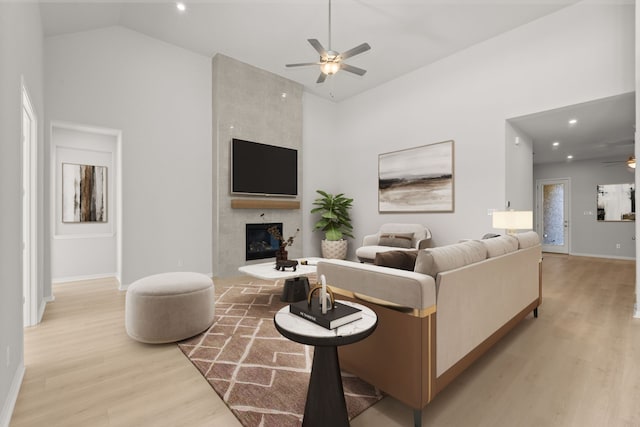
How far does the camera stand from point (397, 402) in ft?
5.50

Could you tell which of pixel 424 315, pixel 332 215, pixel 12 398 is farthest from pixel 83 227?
pixel 424 315

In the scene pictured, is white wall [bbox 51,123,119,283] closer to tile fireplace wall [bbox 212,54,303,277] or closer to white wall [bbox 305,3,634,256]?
tile fireplace wall [bbox 212,54,303,277]

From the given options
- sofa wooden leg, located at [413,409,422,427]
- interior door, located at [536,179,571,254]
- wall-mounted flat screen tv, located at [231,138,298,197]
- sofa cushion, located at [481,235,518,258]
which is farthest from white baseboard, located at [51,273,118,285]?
interior door, located at [536,179,571,254]

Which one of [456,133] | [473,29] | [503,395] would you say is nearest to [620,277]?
[456,133]

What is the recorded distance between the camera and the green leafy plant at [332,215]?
6176 millimetres

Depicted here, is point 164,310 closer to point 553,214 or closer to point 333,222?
point 333,222

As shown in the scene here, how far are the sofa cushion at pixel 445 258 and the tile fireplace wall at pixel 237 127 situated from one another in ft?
13.0

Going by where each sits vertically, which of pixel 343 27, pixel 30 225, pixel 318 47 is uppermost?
pixel 343 27

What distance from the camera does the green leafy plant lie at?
618 centimetres

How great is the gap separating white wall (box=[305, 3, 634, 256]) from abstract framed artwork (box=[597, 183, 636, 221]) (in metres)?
5.03

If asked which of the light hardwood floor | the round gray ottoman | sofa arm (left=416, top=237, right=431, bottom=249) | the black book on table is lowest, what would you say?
the light hardwood floor

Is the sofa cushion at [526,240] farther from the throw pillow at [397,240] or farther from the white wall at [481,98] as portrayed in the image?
the throw pillow at [397,240]

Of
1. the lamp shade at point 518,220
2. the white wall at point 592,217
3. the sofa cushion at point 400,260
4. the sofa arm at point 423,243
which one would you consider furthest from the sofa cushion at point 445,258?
the white wall at point 592,217

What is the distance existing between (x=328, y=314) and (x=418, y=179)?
4.55 metres
